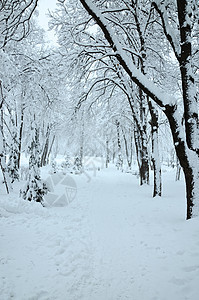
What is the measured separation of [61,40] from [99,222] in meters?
7.49

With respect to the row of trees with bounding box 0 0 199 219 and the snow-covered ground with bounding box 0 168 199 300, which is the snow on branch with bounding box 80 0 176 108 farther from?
the snow-covered ground with bounding box 0 168 199 300

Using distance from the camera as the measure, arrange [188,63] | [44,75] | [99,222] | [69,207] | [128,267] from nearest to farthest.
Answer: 1. [128,267]
2. [188,63]
3. [99,222]
4. [69,207]
5. [44,75]

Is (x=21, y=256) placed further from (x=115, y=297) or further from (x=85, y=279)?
(x=115, y=297)

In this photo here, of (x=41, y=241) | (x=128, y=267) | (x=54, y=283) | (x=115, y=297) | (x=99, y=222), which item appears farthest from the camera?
(x=99, y=222)

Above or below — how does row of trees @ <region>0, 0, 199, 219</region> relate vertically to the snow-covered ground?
above

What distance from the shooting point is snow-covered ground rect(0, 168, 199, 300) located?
229 cm

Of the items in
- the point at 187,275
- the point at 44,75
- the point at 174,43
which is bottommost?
the point at 187,275

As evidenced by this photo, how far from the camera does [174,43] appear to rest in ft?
13.9

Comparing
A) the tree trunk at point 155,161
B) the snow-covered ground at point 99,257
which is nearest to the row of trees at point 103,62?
the tree trunk at point 155,161

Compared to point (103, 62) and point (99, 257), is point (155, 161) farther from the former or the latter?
point (103, 62)

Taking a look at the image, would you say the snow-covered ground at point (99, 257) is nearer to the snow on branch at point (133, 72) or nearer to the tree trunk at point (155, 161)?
the tree trunk at point (155, 161)

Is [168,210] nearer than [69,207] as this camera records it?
Yes

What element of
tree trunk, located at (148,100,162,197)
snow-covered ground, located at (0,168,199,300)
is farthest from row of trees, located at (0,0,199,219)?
snow-covered ground, located at (0,168,199,300)

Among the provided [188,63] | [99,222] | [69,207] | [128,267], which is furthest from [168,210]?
[188,63]
